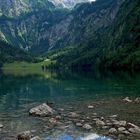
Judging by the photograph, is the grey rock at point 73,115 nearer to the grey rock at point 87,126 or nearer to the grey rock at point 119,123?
the grey rock at point 87,126

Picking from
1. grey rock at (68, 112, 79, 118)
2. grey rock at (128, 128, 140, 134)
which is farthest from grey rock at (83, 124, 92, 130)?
grey rock at (68, 112, 79, 118)

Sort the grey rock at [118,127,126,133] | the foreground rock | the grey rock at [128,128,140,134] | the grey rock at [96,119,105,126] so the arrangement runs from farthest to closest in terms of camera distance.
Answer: the foreground rock
the grey rock at [96,119,105,126]
the grey rock at [118,127,126,133]
the grey rock at [128,128,140,134]

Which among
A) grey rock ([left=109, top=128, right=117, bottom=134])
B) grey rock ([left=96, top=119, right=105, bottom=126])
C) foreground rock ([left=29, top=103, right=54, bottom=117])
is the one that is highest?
foreground rock ([left=29, top=103, right=54, bottom=117])

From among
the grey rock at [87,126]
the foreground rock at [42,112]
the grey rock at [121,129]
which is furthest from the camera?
the foreground rock at [42,112]

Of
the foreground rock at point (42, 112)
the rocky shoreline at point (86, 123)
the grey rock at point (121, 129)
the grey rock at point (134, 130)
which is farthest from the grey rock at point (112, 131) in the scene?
the foreground rock at point (42, 112)

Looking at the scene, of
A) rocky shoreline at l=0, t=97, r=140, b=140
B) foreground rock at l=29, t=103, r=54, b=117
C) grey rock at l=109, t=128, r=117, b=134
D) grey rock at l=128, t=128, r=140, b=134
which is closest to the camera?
rocky shoreline at l=0, t=97, r=140, b=140

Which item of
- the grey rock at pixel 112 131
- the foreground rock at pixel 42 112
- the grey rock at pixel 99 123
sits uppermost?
the foreground rock at pixel 42 112

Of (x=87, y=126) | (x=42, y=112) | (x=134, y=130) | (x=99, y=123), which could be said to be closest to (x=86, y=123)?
(x=99, y=123)

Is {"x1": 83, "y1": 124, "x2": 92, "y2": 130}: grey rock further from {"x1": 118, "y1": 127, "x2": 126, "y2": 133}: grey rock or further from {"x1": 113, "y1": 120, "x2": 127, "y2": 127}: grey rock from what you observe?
{"x1": 118, "y1": 127, "x2": 126, "y2": 133}: grey rock

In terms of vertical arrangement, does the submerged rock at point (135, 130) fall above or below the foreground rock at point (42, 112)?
below

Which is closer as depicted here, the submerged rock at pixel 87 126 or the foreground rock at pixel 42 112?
the submerged rock at pixel 87 126

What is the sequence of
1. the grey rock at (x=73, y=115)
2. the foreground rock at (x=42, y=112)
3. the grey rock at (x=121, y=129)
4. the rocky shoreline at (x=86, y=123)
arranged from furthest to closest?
the foreground rock at (x=42, y=112), the grey rock at (x=73, y=115), the grey rock at (x=121, y=129), the rocky shoreline at (x=86, y=123)

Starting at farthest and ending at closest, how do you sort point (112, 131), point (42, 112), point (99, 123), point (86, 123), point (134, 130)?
1. point (42, 112)
2. point (86, 123)
3. point (99, 123)
4. point (134, 130)
5. point (112, 131)

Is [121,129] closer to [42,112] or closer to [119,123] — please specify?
[119,123]
